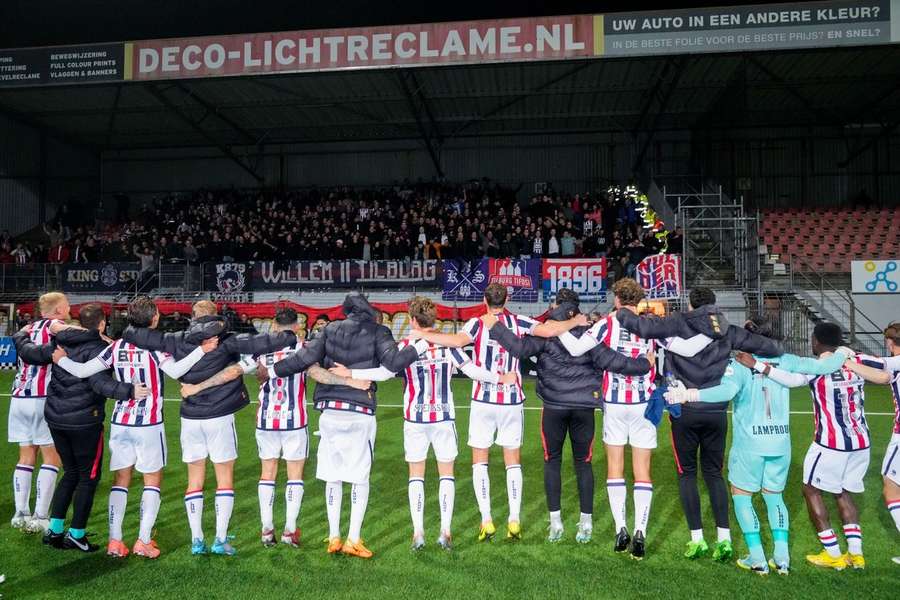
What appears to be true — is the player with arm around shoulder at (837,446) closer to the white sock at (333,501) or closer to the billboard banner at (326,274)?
the white sock at (333,501)

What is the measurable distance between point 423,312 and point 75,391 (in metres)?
3.08

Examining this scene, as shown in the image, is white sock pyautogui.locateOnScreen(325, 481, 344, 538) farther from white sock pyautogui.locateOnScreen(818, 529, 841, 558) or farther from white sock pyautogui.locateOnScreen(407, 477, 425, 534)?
white sock pyautogui.locateOnScreen(818, 529, 841, 558)

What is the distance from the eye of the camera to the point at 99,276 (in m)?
21.4

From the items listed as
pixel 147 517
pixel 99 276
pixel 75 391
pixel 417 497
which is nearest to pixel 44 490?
pixel 75 391

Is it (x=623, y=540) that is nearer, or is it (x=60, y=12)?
(x=623, y=540)

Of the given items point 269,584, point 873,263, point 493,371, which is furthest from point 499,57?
point 269,584

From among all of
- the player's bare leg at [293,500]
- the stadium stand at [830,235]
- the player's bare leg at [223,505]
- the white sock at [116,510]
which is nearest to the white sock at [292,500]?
the player's bare leg at [293,500]

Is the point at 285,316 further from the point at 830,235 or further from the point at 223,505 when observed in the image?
the point at 830,235

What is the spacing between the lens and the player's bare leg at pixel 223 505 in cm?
543

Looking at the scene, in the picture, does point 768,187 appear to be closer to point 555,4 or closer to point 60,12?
point 555,4

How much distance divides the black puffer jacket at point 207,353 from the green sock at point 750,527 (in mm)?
3850

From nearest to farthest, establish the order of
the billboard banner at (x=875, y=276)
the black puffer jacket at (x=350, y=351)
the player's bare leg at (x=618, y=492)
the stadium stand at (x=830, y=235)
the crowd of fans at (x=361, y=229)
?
the black puffer jacket at (x=350, y=351)
the player's bare leg at (x=618, y=492)
the billboard banner at (x=875, y=276)
the stadium stand at (x=830, y=235)
the crowd of fans at (x=361, y=229)

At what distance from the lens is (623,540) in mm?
5484

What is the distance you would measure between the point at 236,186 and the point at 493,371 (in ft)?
93.4
